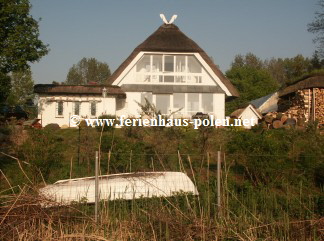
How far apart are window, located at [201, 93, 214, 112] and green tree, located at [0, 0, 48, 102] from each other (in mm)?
9808

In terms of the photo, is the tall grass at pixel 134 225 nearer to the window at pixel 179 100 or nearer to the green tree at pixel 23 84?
the window at pixel 179 100

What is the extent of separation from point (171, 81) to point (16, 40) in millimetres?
9787

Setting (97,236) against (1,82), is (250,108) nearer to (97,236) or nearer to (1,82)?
(1,82)

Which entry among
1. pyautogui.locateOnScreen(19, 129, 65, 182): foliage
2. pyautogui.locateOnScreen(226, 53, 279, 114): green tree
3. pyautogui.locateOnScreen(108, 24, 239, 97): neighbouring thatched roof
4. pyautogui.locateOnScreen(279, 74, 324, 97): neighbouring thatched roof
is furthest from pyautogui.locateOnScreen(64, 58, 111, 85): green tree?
pyautogui.locateOnScreen(19, 129, 65, 182): foliage

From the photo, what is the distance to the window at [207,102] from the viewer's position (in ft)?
78.6

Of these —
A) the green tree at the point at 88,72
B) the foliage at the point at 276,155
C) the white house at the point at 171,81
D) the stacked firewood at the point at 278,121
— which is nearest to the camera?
the foliage at the point at 276,155

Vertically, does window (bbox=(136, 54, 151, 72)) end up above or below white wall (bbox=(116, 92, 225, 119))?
above

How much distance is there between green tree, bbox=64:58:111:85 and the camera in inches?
2667

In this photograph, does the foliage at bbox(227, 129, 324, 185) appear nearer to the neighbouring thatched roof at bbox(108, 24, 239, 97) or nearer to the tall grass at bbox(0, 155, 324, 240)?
the tall grass at bbox(0, 155, 324, 240)

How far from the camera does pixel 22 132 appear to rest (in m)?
12.1

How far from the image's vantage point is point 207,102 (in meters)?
24.0

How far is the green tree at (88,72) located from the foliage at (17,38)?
163ft

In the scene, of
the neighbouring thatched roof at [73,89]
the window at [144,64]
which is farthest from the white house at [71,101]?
the window at [144,64]

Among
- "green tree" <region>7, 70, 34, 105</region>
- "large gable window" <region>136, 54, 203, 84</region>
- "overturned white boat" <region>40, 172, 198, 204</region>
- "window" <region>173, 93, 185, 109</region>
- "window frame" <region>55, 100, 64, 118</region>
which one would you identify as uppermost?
"green tree" <region>7, 70, 34, 105</region>
